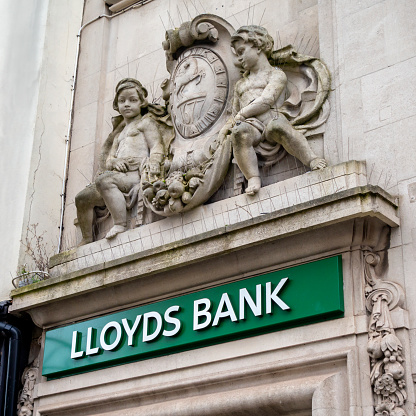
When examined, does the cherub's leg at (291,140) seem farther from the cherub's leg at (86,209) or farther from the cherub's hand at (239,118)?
the cherub's leg at (86,209)

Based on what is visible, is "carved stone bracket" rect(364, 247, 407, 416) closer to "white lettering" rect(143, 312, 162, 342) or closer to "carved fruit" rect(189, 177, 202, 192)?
"carved fruit" rect(189, 177, 202, 192)

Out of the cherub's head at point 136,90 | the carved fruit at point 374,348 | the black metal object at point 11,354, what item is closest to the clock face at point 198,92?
the cherub's head at point 136,90

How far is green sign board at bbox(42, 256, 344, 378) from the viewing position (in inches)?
376

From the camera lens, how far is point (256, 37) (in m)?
11.3

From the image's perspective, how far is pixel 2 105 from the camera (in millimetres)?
13539

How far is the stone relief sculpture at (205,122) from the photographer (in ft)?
35.3

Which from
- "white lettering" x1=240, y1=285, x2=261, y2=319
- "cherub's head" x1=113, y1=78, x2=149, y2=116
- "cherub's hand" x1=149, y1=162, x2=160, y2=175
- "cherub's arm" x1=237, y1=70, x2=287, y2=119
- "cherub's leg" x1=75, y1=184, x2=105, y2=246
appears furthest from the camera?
"cherub's head" x1=113, y1=78, x2=149, y2=116

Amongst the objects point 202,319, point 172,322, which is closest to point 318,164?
point 202,319

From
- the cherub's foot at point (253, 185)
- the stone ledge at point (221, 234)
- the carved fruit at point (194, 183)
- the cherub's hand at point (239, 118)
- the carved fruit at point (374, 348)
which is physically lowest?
the carved fruit at point (374, 348)

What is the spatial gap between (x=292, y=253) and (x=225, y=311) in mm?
968

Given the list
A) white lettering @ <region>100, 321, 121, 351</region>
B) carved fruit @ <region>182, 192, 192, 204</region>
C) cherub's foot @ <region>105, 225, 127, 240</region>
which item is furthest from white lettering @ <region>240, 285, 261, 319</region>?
cherub's foot @ <region>105, 225, 127, 240</region>

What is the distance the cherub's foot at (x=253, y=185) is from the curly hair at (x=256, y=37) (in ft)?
5.52

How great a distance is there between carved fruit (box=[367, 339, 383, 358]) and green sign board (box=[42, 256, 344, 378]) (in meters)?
0.48

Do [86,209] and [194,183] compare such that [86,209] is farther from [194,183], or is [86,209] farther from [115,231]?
[194,183]
